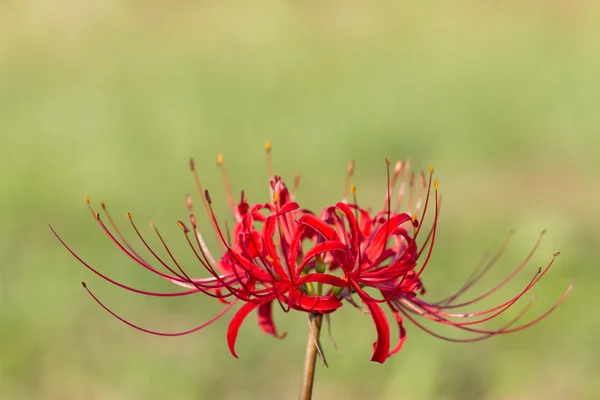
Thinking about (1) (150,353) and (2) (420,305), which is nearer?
(2) (420,305)

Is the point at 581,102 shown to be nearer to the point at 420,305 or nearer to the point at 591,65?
the point at 591,65

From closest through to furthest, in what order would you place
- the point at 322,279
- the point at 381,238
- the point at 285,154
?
the point at 322,279, the point at 381,238, the point at 285,154

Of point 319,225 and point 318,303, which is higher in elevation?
point 319,225

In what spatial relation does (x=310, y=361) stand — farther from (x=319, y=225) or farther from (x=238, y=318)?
(x=319, y=225)

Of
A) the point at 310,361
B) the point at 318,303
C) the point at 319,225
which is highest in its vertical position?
the point at 319,225

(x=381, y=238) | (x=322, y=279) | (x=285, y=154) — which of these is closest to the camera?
(x=322, y=279)

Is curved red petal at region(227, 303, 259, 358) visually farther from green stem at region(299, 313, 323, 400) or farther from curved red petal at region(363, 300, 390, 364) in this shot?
curved red petal at region(363, 300, 390, 364)

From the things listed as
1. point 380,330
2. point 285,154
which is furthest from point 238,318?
point 285,154

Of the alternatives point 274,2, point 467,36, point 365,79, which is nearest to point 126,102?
point 365,79
